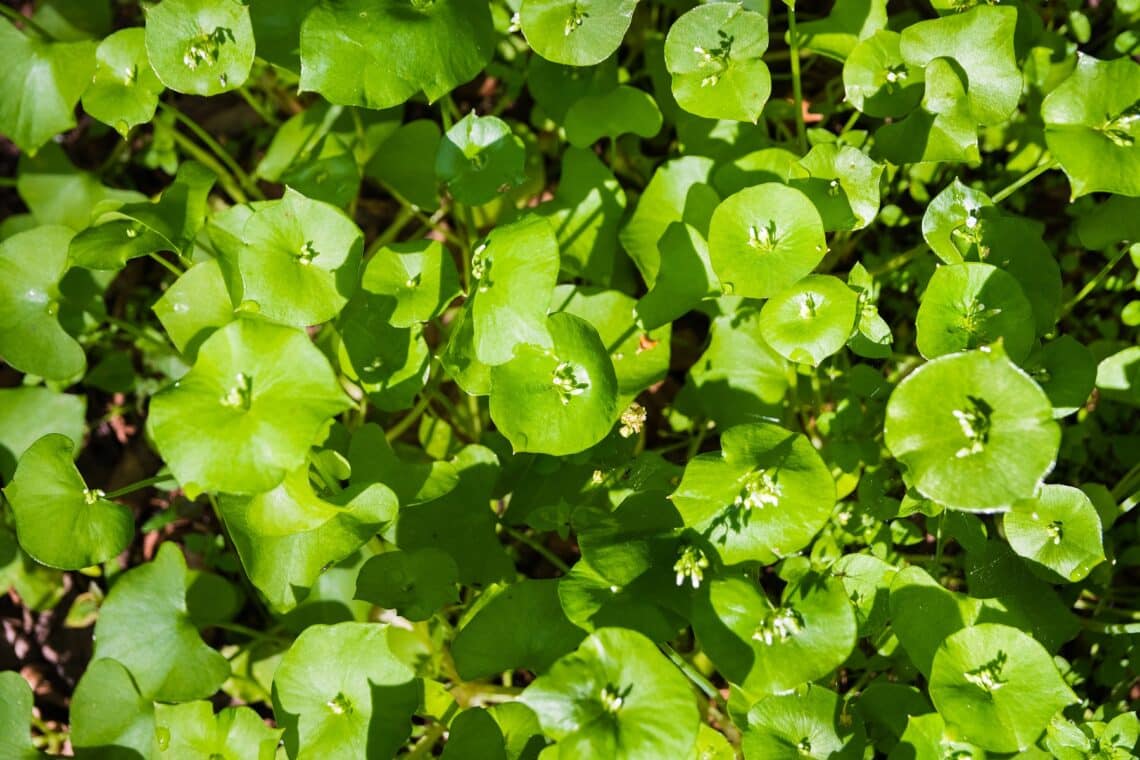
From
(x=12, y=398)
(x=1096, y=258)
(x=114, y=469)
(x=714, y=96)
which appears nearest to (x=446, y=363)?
(x=714, y=96)

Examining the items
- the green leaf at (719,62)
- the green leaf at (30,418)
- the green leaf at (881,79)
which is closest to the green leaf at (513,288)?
the green leaf at (719,62)

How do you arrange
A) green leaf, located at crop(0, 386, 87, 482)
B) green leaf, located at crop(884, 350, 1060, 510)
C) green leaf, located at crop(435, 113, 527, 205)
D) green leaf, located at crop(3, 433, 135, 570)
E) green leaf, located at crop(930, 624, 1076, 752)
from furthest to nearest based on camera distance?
1. green leaf, located at crop(0, 386, 87, 482)
2. green leaf, located at crop(435, 113, 527, 205)
3. green leaf, located at crop(3, 433, 135, 570)
4. green leaf, located at crop(930, 624, 1076, 752)
5. green leaf, located at crop(884, 350, 1060, 510)

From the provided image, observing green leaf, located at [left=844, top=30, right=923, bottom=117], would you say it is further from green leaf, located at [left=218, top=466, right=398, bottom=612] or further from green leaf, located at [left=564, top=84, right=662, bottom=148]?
green leaf, located at [left=218, top=466, right=398, bottom=612]

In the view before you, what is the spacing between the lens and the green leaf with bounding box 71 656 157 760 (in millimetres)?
2498

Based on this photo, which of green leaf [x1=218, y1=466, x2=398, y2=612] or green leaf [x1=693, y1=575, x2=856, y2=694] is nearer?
green leaf [x1=693, y1=575, x2=856, y2=694]

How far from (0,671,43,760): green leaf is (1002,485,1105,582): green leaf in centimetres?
270

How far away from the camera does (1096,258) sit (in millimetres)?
2973

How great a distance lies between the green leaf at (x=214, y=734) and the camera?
229 cm

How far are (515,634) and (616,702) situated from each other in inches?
16.2

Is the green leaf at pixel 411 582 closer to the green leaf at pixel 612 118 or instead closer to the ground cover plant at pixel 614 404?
the ground cover plant at pixel 614 404

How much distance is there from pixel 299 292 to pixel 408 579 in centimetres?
76

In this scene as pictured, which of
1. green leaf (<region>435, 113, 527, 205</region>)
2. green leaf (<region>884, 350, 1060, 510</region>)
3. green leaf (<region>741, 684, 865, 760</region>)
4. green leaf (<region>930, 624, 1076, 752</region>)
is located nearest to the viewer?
green leaf (<region>884, 350, 1060, 510</region>)

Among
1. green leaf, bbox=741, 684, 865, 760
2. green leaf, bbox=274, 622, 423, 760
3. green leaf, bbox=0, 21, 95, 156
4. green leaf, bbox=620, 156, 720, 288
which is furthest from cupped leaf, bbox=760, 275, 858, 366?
green leaf, bbox=0, 21, 95, 156

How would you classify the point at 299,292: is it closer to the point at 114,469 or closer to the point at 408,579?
the point at 408,579
